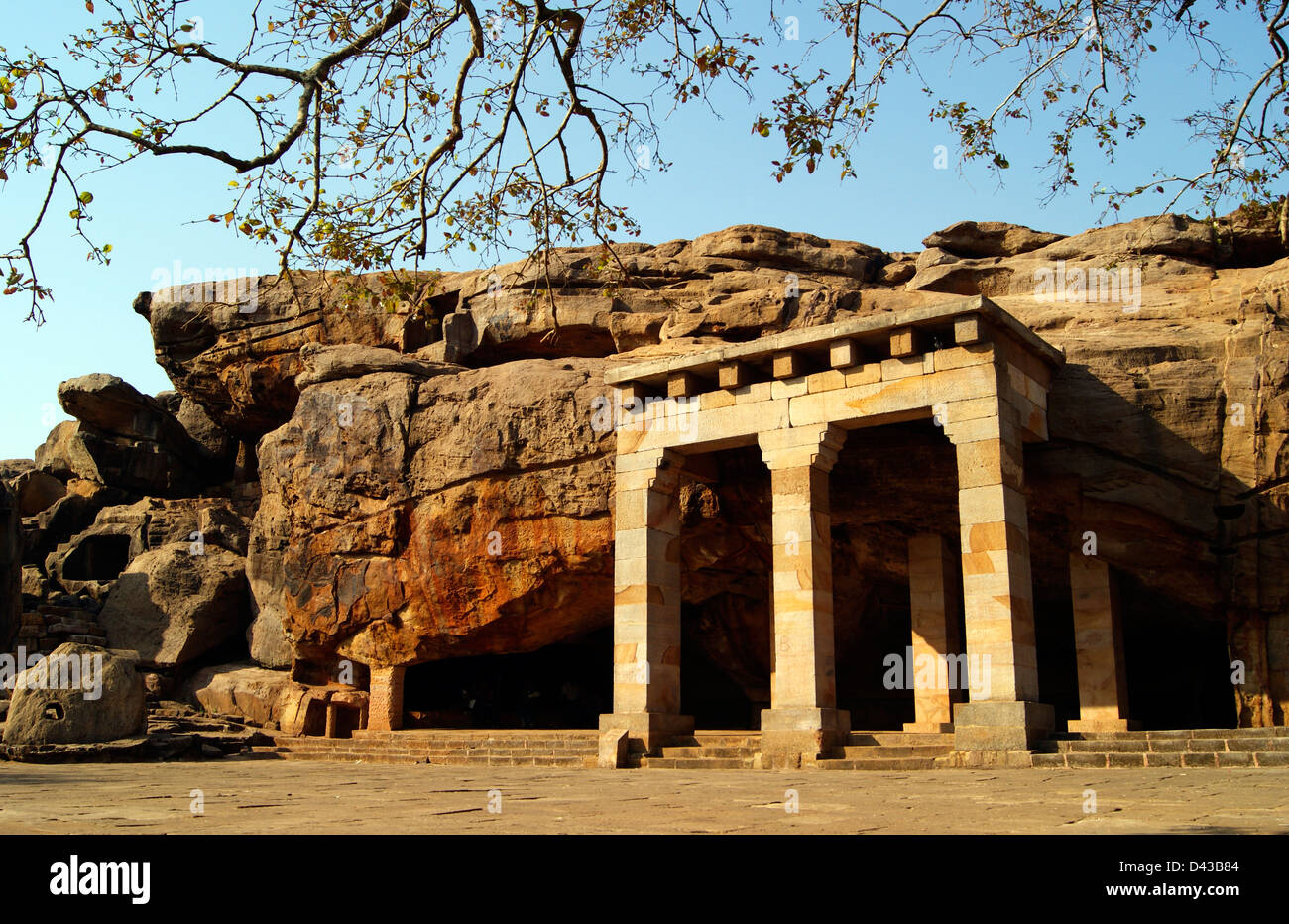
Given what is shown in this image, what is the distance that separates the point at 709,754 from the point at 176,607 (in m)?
15.5

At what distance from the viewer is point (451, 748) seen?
58.4 feet

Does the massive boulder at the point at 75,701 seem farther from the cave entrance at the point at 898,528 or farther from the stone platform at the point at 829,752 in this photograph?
the cave entrance at the point at 898,528

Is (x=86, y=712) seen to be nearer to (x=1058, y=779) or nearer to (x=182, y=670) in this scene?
(x=182, y=670)

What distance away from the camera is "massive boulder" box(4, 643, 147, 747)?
1517 centimetres

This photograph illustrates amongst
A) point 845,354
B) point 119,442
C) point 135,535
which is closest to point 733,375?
point 845,354

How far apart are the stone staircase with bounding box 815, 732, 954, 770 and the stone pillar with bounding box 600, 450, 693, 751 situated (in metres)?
2.94

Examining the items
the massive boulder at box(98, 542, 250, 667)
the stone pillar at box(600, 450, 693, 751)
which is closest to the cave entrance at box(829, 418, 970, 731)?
the stone pillar at box(600, 450, 693, 751)

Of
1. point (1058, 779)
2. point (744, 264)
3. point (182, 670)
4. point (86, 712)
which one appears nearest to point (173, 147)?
point (1058, 779)

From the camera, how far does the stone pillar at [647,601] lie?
16.1 meters

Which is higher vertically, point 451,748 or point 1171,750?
point 1171,750

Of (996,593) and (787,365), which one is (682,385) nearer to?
(787,365)

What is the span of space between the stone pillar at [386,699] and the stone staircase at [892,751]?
9.86 metres

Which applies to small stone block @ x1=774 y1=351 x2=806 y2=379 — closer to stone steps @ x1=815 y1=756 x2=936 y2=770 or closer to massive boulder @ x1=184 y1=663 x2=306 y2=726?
stone steps @ x1=815 y1=756 x2=936 y2=770
